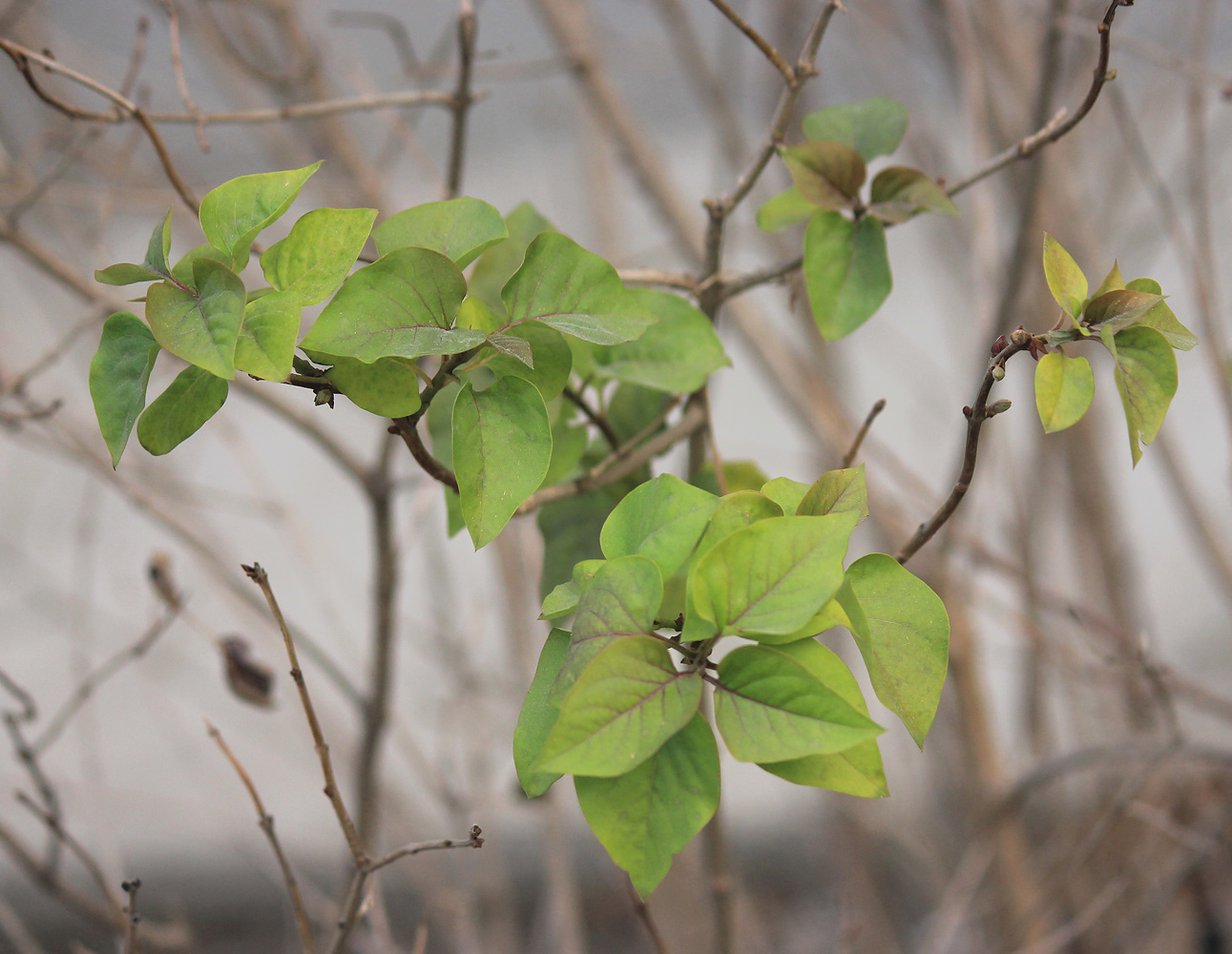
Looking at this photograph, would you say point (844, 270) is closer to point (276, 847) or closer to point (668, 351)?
point (668, 351)

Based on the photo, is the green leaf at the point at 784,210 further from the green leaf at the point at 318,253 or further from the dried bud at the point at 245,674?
the dried bud at the point at 245,674

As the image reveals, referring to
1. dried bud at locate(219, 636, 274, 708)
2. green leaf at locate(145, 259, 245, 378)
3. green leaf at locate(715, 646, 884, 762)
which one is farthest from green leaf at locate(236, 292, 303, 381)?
dried bud at locate(219, 636, 274, 708)

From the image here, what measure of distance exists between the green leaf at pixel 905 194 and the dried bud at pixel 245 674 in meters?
0.29

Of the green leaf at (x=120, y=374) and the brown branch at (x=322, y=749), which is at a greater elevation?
the green leaf at (x=120, y=374)

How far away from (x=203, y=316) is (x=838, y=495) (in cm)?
14

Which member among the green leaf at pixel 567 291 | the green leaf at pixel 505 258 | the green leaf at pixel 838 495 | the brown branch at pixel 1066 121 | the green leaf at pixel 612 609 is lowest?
the green leaf at pixel 612 609

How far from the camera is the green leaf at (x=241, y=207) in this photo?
0.60 ft

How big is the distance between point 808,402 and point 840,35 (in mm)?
572

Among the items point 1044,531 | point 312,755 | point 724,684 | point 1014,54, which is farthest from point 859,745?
point 312,755

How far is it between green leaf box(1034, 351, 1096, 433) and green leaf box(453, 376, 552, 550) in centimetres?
10

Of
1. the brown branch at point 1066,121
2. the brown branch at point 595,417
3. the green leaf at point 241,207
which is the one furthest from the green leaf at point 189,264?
the brown branch at point 1066,121

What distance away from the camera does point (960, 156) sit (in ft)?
3.82

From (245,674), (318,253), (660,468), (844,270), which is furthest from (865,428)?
(660,468)

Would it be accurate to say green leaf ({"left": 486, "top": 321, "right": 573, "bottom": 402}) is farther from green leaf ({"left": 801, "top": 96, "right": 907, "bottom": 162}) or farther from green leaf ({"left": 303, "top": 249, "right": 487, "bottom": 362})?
green leaf ({"left": 801, "top": 96, "right": 907, "bottom": 162})
